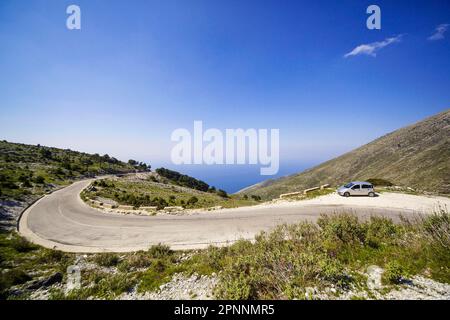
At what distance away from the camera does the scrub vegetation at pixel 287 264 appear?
18.3 ft

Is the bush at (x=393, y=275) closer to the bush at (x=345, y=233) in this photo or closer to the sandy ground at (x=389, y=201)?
the bush at (x=345, y=233)

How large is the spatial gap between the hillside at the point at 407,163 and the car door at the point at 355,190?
3662 centimetres

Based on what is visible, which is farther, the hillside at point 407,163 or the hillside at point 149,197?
the hillside at point 407,163

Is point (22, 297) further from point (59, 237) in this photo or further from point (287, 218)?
point (287, 218)

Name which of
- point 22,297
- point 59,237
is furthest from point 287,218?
point 59,237

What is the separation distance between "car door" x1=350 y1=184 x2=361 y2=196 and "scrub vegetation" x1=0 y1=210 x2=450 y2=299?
36.8ft

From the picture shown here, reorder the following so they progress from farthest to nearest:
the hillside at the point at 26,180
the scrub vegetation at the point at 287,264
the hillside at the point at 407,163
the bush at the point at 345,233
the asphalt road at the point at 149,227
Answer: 1. the hillside at the point at 407,163
2. the hillside at the point at 26,180
3. the asphalt road at the point at 149,227
4. the bush at the point at 345,233
5. the scrub vegetation at the point at 287,264

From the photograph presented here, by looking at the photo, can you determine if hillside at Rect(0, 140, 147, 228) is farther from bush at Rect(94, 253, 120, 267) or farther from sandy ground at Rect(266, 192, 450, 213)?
sandy ground at Rect(266, 192, 450, 213)

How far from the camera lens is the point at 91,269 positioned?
939 cm

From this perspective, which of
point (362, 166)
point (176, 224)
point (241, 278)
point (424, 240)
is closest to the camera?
point (241, 278)

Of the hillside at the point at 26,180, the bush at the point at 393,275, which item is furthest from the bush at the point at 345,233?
the hillside at the point at 26,180

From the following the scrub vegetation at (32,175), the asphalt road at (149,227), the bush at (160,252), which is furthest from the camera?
the scrub vegetation at (32,175)

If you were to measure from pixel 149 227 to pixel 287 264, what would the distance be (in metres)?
13.0
